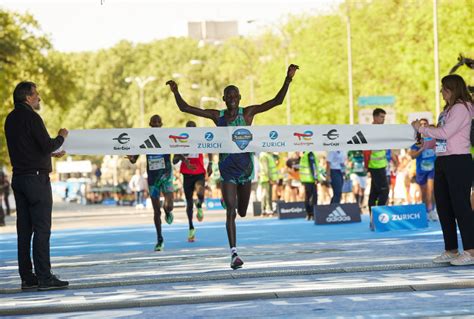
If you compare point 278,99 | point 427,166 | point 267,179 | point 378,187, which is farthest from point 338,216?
point 278,99

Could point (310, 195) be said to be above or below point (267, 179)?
below

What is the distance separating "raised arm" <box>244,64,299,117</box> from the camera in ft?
52.9

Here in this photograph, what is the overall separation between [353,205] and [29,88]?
634 inches

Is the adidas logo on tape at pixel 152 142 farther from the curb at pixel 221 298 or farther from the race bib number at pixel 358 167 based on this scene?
the race bib number at pixel 358 167

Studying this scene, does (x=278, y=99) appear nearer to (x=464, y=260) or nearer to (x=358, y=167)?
Result: (x=464, y=260)

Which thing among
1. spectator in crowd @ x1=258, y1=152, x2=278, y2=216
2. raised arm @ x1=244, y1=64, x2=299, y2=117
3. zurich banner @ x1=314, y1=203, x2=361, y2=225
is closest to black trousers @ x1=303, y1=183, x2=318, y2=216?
zurich banner @ x1=314, y1=203, x2=361, y2=225

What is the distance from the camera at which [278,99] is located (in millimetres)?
16406

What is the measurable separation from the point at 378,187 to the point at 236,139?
8.56 m

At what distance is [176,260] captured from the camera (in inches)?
727

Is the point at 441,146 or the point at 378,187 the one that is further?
the point at 378,187

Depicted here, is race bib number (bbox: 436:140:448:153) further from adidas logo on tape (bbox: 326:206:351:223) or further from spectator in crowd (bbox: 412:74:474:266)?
adidas logo on tape (bbox: 326:206:351:223)

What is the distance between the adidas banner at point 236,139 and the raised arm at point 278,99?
1.13ft

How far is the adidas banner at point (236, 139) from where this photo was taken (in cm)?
1730

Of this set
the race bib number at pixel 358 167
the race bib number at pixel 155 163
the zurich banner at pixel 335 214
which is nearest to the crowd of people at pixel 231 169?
the race bib number at pixel 155 163
